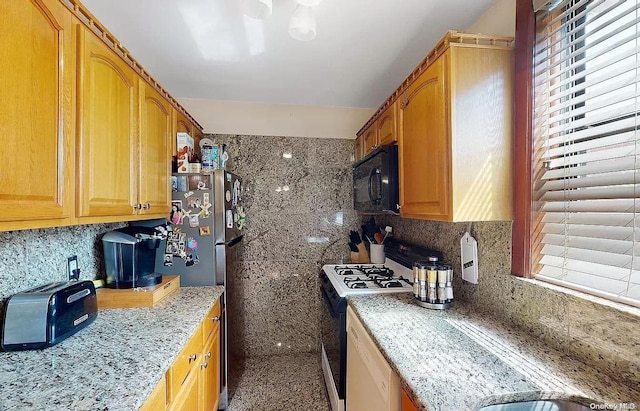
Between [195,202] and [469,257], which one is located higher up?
[195,202]

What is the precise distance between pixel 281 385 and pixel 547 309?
1.98 meters

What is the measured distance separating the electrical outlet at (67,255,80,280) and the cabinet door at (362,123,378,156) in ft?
6.70

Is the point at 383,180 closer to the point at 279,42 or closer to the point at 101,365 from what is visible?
the point at 279,42

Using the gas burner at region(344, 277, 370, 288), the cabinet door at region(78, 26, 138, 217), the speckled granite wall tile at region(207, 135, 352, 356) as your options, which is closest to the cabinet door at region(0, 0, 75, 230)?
the cabinet door at region(78, 26, 138, 217)

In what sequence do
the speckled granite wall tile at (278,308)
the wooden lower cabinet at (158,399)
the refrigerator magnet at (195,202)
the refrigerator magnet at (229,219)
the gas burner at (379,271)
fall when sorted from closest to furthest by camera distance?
1. the wooden lower cabinet at (158,399)
2. the refrigerator magnet at (195,202)
3. the refrigerator magnet at (229,219)
4. the gas burner at (379,271)
5. the speckled granite wall tile at (278,308)

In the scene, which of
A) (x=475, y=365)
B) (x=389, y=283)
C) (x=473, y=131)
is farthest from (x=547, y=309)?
(x=389, y=283)

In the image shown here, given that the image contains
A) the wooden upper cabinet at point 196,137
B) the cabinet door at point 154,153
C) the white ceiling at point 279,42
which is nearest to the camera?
the white ceiling at point 279,42

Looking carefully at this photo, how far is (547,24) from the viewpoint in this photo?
1.13 m

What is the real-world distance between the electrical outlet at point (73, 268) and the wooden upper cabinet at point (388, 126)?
1.95 meters

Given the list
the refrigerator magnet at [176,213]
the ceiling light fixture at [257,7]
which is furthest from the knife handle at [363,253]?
the ceiling light fixture at [257,7]

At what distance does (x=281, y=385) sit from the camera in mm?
2236

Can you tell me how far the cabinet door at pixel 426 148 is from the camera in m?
1.26

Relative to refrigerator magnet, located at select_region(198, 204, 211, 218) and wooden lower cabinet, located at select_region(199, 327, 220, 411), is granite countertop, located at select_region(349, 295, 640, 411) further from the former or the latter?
refrigerator magnet, located at select_region(198, 204, 211, 218)

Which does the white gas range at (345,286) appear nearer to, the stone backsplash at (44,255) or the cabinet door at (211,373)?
the cabinet door at (211,373)
